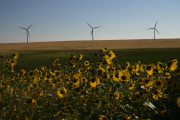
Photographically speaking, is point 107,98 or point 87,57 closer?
point 107,98

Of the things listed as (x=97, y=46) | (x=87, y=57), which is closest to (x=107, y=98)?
(x=87, y=57)

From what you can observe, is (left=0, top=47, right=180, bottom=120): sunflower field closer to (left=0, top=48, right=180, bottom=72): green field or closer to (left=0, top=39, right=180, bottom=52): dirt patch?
(left=0, top=48, right=180, bottom=72): green field

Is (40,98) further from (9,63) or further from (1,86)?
(9,63)

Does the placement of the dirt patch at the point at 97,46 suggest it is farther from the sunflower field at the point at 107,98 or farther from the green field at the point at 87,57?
the sunflower field at the point at 107,98

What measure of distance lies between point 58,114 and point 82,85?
659mm

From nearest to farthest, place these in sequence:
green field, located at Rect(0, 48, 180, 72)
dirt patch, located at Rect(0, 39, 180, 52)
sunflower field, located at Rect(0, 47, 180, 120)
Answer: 1. sunflower field, located at Rect(0, 47, 180, 120)
2. green field, located at Rect(0, 48, 180, 72)
3. dirt patch, located at Rect(0, 39, 180, 52)

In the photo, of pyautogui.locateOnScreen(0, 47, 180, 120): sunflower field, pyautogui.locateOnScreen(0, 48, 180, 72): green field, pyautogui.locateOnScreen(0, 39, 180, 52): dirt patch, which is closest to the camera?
pyautogui.locateOnScreen(0, 47, 180, 120): sunflower field

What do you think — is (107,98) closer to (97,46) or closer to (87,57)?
(87,57)

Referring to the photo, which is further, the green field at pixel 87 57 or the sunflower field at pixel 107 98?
the green field at pixel 87 57

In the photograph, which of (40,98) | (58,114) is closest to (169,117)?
(58,114)

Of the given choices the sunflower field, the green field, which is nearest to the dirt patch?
the green field

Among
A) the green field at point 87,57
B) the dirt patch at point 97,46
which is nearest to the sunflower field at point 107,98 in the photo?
the green field at point 87,57

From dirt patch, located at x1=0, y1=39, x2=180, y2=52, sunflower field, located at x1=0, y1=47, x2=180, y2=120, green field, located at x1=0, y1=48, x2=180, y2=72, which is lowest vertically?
sunflower field, located at x1=0, y1=47, x2=180, y2=120

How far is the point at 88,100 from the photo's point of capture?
363 cm
